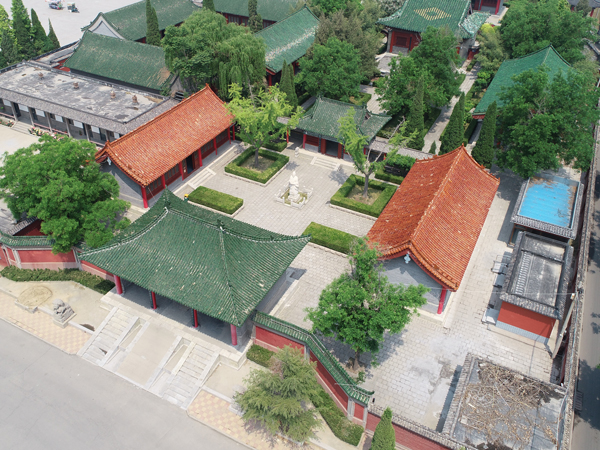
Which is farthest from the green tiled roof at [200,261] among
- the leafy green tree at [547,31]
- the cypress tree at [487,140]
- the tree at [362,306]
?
the leafy green tree at [547,31]

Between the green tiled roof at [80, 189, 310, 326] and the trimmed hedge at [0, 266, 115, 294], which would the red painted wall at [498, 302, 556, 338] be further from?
the trimmed hedge at [0, 266, 115, 294]

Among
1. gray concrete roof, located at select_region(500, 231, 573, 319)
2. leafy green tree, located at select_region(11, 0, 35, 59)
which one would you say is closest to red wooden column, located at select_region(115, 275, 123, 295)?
gray concrete roof, located at select_region(500, 231, 573, 319)

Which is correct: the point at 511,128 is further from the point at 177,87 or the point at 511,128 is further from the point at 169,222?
the point at 177,87

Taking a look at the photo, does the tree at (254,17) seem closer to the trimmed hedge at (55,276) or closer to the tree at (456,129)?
the tree at (456,129)

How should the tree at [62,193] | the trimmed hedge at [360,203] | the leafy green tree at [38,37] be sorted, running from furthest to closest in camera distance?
the leafy green tree at [38,37] < the trimmed hedge at [360,203] < the tree at [62,193]

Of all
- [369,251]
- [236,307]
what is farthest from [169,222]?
[369,251]

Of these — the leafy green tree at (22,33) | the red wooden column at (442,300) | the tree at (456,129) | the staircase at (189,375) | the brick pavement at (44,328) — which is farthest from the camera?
the leafy green tree at (22,33)

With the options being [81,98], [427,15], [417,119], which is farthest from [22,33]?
[427,15]
